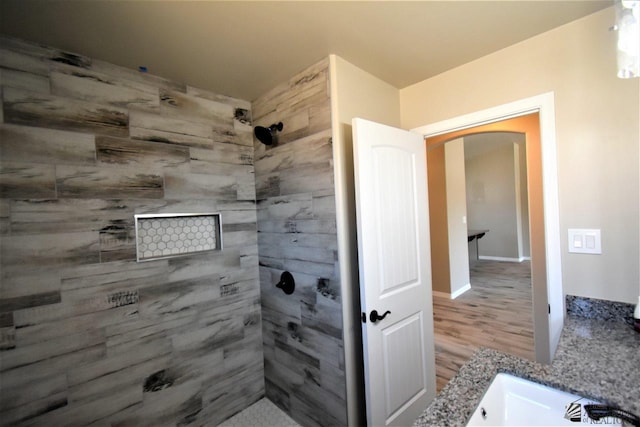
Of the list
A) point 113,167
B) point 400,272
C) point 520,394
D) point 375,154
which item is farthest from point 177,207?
point 520,394

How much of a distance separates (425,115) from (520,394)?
168 centimetres

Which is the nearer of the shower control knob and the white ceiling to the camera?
the white ceiling

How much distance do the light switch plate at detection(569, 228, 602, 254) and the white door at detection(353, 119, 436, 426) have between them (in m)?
0.76

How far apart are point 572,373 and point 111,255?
2138 mm

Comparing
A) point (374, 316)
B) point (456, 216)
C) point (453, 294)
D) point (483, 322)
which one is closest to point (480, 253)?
point (456, 216)

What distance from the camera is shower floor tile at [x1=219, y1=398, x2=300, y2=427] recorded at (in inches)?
A: 78.0

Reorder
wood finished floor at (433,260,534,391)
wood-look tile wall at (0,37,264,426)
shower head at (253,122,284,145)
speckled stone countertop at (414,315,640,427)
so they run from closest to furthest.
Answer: speckled stone countertop at (414,315,640,427)
wood-look tile wall at (0,37,264,426)
shower head at (253,122,284,145)
wood finished floor at (433,260,534,391)

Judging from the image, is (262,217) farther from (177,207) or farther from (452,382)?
(452,382)

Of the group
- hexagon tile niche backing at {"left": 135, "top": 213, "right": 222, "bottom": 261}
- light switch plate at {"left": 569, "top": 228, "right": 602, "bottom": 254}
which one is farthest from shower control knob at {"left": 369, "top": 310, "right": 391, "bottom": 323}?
hexagon tile niche backing at {"left": 135, "top": 213, "right": 222, "bottom": 261}

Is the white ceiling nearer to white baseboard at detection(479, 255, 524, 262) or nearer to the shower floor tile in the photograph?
the shower floor tile

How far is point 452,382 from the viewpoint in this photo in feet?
2.92

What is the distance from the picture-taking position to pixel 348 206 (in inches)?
67.4

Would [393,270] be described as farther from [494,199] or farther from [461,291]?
[494,199]

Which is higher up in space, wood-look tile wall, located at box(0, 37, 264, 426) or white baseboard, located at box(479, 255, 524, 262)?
wood-look tile wall, located at box(0, 37, 264, 426)
